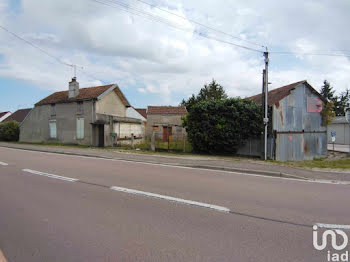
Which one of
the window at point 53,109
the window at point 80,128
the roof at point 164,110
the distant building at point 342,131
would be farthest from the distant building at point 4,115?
the distant building at point 342,131

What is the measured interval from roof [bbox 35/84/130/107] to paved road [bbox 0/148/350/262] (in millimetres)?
18554

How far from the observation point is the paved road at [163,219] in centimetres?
312

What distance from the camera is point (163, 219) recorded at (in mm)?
4207

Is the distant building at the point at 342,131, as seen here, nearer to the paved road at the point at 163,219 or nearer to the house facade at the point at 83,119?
the house facade at the point at 83,119

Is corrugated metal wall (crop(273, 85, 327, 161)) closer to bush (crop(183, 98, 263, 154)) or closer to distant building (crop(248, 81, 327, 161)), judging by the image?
distant building (crop(248, 81, 327, 161))

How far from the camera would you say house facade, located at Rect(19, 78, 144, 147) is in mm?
23391

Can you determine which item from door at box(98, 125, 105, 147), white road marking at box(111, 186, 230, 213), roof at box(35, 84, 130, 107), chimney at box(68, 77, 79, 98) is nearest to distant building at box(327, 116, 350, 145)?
roof at box(35, 84, 130, 107)

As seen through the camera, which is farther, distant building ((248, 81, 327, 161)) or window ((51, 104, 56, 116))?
window ((51, 104, 56, 116))

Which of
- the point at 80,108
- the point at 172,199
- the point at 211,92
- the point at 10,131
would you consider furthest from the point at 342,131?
the point at 10,131

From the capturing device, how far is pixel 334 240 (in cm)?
355

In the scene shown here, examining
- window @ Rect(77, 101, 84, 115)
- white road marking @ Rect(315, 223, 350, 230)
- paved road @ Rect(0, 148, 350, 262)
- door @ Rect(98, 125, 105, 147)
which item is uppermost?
window @ Rect(77, 101, 84, 115)

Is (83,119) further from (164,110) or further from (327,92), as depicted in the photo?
(327,92)

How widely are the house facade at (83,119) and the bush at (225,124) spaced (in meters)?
9.52

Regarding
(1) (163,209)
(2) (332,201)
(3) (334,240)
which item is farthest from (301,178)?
(1) (163,209)
